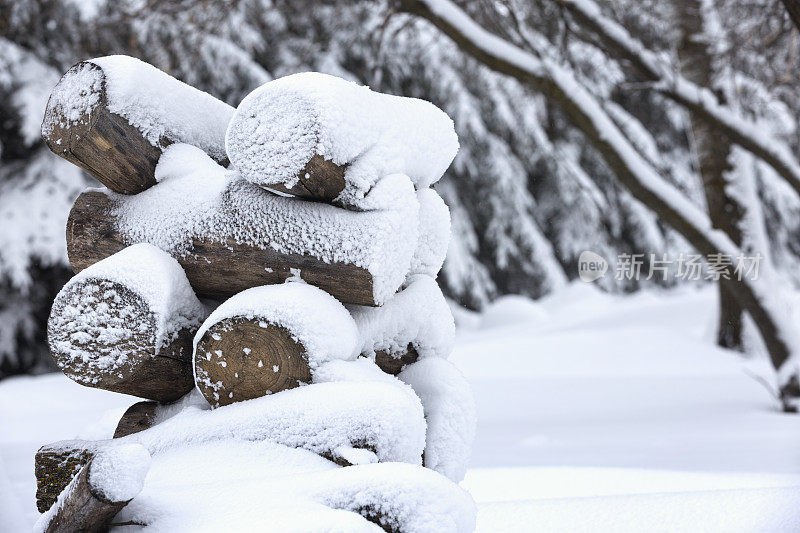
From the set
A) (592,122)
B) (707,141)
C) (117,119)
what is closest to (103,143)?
(117,119)

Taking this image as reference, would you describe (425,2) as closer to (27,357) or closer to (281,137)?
(281,137)

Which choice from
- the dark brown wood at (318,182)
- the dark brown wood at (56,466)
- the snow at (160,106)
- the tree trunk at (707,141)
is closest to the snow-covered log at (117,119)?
the snow at (160,106)

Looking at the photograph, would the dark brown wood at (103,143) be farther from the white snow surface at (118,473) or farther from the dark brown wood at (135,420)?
the white snow surface at (118,473)

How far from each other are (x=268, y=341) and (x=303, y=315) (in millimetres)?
76

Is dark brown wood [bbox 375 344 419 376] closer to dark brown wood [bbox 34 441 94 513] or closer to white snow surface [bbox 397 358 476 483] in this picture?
white snow surface [bbox 397 358 476 483]

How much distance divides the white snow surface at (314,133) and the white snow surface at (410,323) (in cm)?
24

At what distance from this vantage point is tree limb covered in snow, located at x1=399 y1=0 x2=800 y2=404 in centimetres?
324

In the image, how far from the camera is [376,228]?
1.14 metres

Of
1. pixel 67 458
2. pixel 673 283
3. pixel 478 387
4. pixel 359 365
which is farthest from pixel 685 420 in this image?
pixel 673 283

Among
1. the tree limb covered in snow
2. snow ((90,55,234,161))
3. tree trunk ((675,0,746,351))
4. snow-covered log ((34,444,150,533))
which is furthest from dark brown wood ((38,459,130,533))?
tree trunk ((675,0,746,351))

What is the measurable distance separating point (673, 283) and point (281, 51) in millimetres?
5881

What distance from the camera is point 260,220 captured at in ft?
3.91

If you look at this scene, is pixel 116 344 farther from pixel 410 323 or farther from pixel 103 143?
pixel 410 323

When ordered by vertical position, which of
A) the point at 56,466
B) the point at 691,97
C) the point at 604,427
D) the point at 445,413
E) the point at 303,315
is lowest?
the point at 604,427
